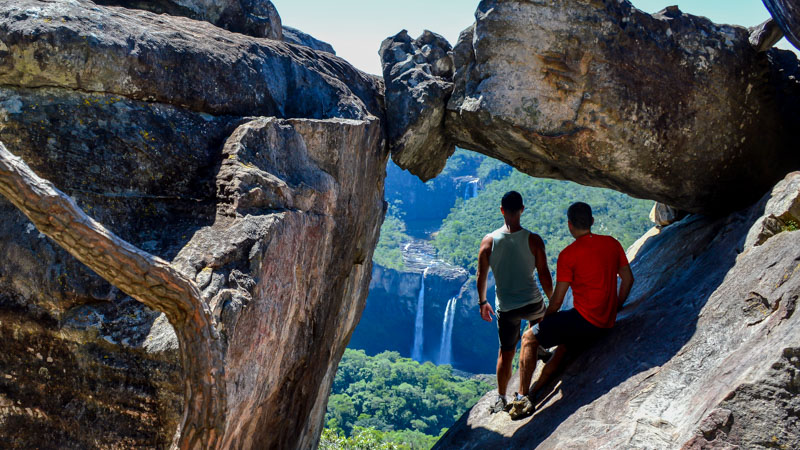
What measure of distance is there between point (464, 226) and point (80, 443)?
67.1 m

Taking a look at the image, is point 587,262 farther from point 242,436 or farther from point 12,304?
point 12,304

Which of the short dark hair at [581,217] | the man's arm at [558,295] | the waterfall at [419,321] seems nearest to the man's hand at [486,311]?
the man's arm at [558,295]

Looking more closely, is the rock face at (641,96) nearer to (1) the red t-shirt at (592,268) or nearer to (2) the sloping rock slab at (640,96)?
(2) the sloping rock slab at (640,96)

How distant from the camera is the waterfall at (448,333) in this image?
6066 cm

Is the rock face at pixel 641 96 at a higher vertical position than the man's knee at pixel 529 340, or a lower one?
higher

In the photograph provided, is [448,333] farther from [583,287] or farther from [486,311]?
[583,287]

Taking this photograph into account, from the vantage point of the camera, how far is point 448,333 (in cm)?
6219

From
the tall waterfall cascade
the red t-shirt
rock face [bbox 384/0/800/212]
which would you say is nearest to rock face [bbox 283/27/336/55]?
rock face [bbox 384/0/800/212]

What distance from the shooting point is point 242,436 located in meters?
4.54

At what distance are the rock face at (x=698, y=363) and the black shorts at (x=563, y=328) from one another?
315 millimetres

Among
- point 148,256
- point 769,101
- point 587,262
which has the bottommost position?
point 148,256

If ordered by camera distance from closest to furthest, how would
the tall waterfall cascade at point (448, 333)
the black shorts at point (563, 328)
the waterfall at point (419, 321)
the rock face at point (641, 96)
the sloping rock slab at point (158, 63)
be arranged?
the sloping rock slab at point (158, 63)
the black shorts at point (563, 328)
the rock face at point (641, 96)
the tall waterfall cascade at point (448, 333)
the waterfall at point (419, 321)

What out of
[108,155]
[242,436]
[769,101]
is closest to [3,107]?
[108,155]

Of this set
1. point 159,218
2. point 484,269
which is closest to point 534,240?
point 484,269
